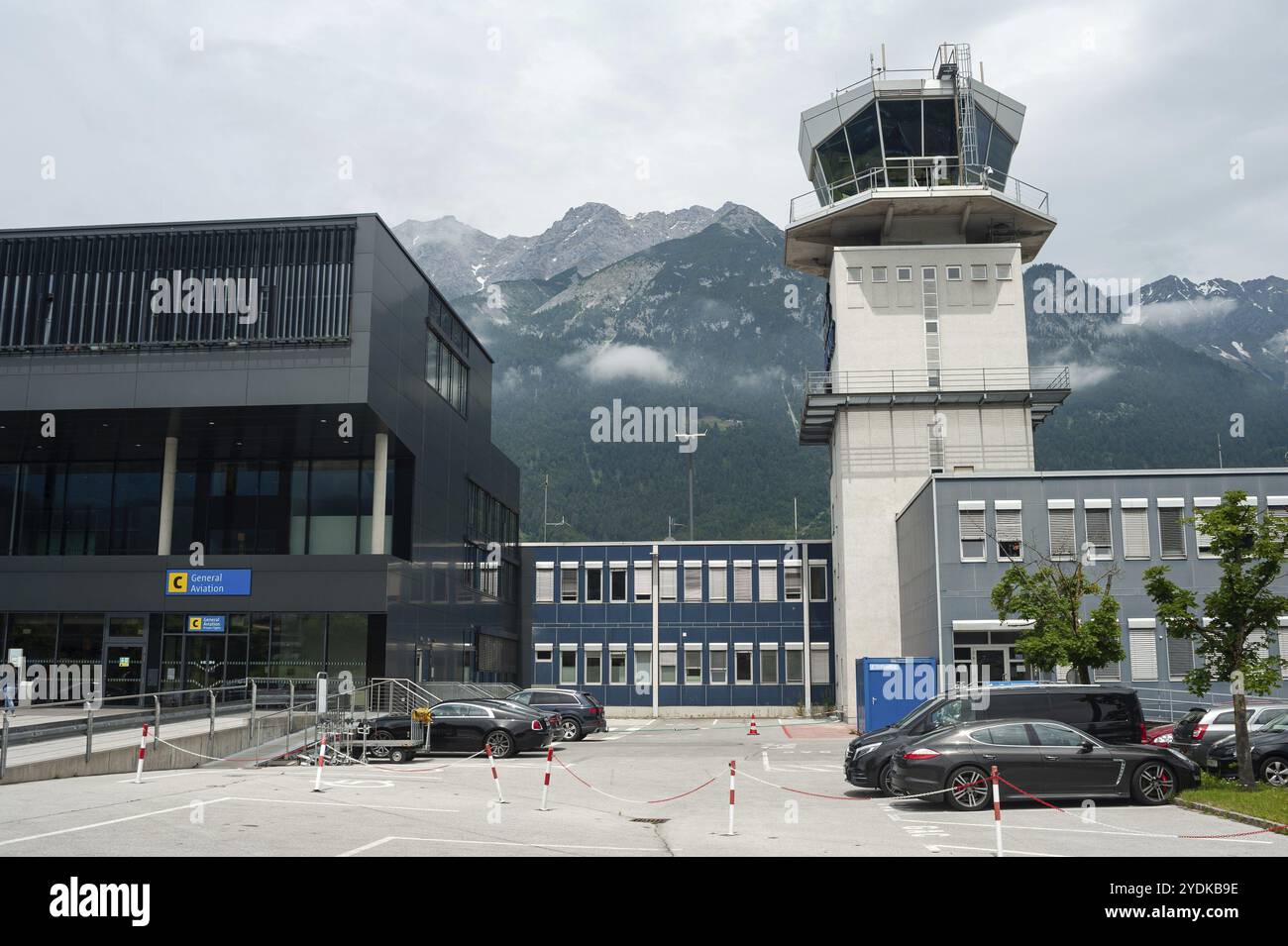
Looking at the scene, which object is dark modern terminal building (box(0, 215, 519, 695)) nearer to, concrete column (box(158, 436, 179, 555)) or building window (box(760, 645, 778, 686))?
concrete column (box(158, 436, 179, 555))

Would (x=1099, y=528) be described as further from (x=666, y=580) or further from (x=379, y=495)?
(x=666, y=580)

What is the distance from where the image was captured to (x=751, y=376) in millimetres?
173750

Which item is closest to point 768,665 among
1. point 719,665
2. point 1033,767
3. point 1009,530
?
point 719,665

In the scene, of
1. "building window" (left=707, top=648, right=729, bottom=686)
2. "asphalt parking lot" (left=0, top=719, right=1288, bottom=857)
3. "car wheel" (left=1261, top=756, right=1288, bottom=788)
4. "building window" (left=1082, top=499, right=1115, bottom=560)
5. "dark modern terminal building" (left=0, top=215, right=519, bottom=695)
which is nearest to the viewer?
"asphalt parking lot" (left=0, top=719, right=1288, bottom=857)

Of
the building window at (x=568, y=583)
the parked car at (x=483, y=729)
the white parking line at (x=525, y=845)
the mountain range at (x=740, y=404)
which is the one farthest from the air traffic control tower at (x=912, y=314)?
the mountain range at (x=740, y=404)

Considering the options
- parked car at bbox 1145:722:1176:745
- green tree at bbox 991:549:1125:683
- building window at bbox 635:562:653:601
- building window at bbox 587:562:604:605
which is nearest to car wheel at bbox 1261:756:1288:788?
parked car at bbox 1145:722:1176:745

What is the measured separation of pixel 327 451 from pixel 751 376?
137 meters

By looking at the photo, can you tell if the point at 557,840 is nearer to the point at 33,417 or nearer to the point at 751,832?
the point at 751,832

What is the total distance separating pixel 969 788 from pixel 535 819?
21.1 feet

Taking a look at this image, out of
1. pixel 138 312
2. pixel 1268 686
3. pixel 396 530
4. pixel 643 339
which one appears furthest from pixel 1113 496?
pixel 643 339

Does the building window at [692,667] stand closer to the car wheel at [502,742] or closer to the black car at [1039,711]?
the car wheel at [502,742]

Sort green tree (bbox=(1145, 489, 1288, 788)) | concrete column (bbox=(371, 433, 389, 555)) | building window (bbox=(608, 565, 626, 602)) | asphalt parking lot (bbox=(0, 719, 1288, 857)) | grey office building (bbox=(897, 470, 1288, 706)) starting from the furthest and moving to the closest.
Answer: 1. building window (bbox=(608, 565, 626, 602))
2. concrete column (bbox=(371, 433, 389, 555))
3. grey office building (bbox=(897, 470, 1288, 706))
4. green tree (bbox=(1145, 489, 1288, 788))
5. asphalt parking lot (bbox=(0, 719, 1288, 857))

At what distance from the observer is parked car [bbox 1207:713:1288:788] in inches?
786

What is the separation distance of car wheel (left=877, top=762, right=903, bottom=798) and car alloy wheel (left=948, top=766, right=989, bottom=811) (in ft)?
3.67
